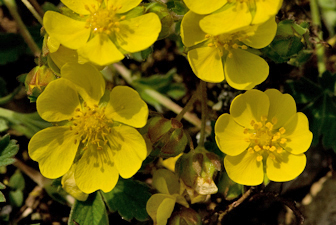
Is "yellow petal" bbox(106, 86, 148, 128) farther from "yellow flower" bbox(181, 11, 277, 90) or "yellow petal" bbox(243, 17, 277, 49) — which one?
"yellow petal" bbox(243, 17, 277, 49)

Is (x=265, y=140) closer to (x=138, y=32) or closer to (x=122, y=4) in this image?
(x=138, y=32)

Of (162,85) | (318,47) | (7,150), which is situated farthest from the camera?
(162,85)

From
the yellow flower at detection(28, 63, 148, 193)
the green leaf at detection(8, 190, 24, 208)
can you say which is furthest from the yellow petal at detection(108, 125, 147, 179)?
the green leaf at detection(8, 190, 24, 208)

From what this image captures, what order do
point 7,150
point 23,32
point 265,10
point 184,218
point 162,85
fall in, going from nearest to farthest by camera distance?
point 265,10, point 184,218, point 7,150, point 23,32, point 162,85

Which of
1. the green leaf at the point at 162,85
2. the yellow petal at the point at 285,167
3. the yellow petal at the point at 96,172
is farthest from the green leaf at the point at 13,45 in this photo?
the yellow petal at the point at 285,167

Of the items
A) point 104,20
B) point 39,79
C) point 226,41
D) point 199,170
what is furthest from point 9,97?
point 226,41

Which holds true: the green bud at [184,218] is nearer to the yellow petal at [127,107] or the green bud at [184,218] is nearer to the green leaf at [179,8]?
the yellow petal at [127,107]

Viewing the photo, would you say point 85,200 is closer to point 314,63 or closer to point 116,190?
point 116,190

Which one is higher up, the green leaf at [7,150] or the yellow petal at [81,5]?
the yellow petal at [81,5]
